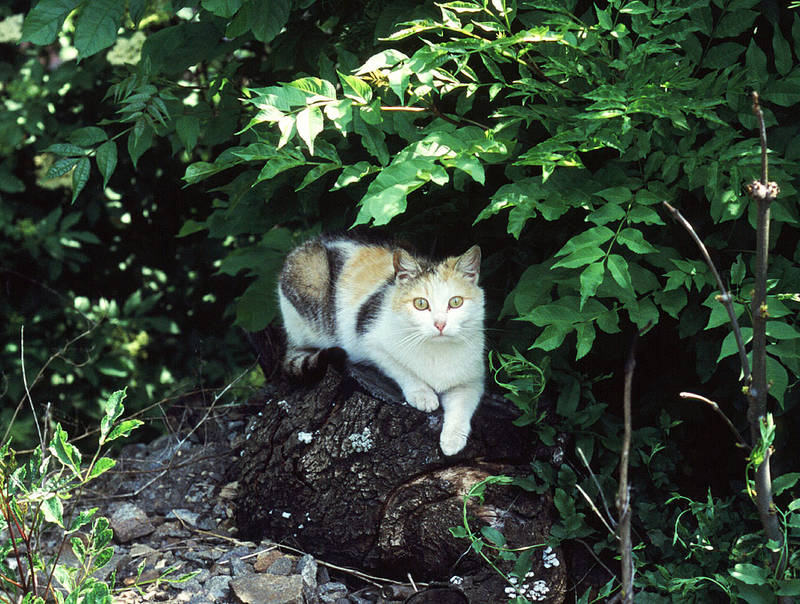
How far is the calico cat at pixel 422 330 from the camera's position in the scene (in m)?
3.19

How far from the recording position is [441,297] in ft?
10.5


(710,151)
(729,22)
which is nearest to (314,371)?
(710,151)

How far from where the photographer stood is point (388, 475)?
314 cm

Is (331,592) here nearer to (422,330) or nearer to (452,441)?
(452,441)

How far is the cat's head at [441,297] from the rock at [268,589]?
3.33ft

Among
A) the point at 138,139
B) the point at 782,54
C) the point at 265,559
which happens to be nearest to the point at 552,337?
the point at 782,54

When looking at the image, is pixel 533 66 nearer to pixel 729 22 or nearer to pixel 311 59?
pixel 729 22

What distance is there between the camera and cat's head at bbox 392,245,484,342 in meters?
3.19

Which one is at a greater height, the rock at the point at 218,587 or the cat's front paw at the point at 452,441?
the cat's front paw at the point at 452,441

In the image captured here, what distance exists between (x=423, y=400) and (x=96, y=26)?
177cm

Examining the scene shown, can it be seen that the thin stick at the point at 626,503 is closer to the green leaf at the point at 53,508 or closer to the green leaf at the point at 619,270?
the green leaf at the point at 619,270

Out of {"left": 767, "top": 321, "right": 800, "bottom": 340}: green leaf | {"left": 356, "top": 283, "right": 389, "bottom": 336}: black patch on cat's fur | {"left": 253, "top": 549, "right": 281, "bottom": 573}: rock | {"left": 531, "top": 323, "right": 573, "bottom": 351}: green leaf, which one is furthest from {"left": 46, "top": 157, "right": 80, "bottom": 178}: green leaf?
{"left": 767, "top": 321, "right": 800, "bottom": 340}: green leaf

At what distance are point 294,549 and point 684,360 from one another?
1724mm

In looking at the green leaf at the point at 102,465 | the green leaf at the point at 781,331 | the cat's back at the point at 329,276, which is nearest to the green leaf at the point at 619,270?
the green leaf at the point at 781,331
